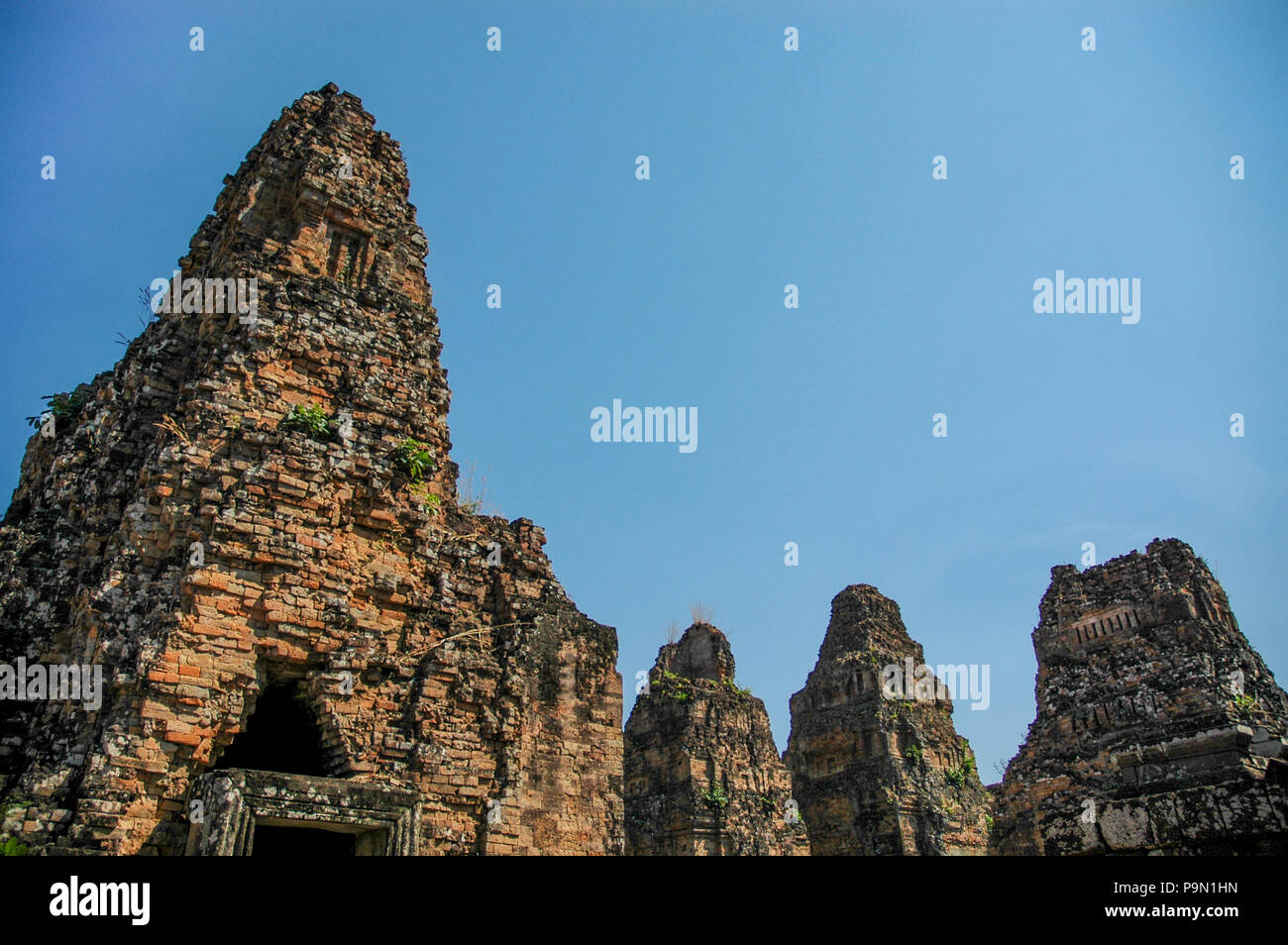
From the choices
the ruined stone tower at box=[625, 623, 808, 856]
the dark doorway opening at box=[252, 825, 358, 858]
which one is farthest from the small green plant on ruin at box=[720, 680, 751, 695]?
the dark doorway opening at box=[252, 825, 358, 858]

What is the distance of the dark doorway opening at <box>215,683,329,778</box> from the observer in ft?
30.7

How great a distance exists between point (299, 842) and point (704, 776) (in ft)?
41.2

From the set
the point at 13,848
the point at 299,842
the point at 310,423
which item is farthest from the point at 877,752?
the point at 13,848

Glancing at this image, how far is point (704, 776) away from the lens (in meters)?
20.5

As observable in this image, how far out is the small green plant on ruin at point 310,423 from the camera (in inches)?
391

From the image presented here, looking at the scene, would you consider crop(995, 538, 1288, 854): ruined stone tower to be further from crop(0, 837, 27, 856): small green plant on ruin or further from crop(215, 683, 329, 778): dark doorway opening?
crop(0, 837, 27, 856): small green plant on ruin

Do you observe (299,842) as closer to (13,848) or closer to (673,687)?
(13,848)

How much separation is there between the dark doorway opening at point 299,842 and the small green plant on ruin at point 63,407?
243 inches

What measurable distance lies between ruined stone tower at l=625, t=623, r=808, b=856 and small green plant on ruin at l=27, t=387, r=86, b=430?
14960mm

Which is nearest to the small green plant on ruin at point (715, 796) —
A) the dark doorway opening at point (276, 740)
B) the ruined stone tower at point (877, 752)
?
the ruined stone tower at point (877, 752)
